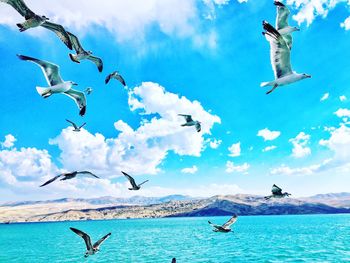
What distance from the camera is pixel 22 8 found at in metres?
15.2

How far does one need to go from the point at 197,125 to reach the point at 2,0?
60.1ft

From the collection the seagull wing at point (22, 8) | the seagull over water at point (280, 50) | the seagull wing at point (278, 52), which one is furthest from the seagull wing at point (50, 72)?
the seagull wing at point (278, 52)

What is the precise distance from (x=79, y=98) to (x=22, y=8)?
8.29 m

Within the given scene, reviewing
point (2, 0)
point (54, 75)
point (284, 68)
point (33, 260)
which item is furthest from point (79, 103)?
point (33, 260)

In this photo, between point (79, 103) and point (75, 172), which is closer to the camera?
point (75, 172)

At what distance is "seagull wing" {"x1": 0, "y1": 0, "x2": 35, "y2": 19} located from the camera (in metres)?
→ 14.7

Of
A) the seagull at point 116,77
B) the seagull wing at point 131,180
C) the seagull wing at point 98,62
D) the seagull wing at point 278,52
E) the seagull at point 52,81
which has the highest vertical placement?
the seagull at point 116,77

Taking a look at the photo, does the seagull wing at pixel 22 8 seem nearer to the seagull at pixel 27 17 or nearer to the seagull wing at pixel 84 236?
the seagull at pixel 27 17

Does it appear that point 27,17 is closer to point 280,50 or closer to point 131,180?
point 280,50

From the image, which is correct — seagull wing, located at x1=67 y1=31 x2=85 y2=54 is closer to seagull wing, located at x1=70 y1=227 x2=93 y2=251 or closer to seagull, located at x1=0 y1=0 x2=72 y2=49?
seagull, located at x1=0 y1=0 x2=72 y2=49

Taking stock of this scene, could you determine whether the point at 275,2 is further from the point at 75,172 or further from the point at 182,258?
the point at 182,258

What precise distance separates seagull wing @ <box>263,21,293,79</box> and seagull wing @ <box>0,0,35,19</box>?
9344mm

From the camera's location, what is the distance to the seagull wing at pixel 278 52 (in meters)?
14.9

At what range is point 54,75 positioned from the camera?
65.9ft
